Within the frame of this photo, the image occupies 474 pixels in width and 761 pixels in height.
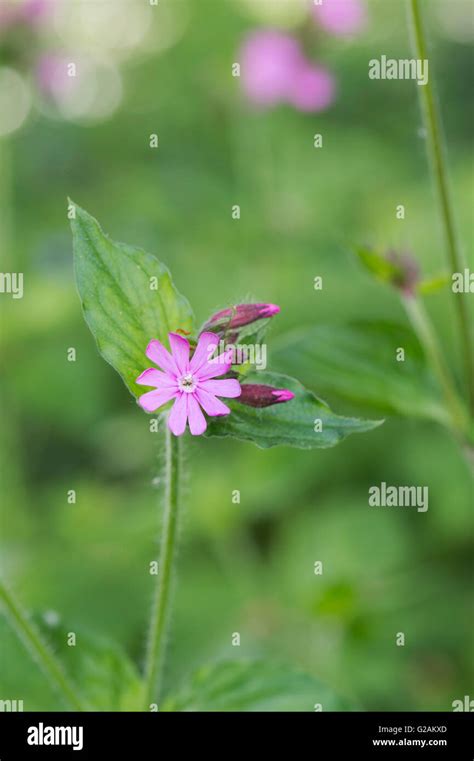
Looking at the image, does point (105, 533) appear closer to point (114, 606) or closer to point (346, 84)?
point (114, 606)

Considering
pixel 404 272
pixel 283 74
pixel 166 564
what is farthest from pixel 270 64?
pixel 166 564

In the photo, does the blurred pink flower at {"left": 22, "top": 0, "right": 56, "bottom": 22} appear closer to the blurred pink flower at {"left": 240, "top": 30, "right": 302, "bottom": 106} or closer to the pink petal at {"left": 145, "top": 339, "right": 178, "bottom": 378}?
the blurred pink flower at {"left": 240, "top": 30, "right": 302, "bottom": 106}

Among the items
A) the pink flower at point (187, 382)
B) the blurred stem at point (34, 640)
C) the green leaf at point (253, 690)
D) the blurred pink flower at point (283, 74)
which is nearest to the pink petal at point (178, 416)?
the pink flower at point (187, 382)

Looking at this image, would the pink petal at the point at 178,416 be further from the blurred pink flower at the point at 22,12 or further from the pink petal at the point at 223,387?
the blurred pink flower at the point at 22,12

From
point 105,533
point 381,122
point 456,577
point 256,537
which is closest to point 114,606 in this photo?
point 105,533

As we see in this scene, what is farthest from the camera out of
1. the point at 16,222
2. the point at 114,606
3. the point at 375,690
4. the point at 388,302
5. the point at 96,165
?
the point at 96,165

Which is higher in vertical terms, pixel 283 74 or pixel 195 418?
pixel 283 74

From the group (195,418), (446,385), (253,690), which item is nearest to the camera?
(195,418)

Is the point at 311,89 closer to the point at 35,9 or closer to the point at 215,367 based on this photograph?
the point at 35,9
